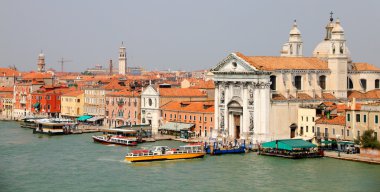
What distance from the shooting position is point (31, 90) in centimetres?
5191

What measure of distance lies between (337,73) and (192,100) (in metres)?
7.90

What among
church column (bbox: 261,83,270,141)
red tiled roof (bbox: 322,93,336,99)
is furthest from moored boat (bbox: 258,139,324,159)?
red tiled roof (bbox: 322,93,336,99)

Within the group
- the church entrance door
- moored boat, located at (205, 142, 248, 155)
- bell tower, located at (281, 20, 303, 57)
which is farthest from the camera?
bell tower, located at (281, 20, 303, 57)

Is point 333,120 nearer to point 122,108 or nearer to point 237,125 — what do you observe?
point 237,125

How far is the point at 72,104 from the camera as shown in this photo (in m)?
47.2

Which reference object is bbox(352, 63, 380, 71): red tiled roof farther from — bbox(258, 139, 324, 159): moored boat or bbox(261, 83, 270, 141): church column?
bbox(258, 139, 324, 159): moored boat

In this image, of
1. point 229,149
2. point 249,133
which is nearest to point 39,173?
Answer: point 229,149

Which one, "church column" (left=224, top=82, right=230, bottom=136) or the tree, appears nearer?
the tree

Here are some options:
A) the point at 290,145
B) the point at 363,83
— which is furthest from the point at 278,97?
the point at 363,83

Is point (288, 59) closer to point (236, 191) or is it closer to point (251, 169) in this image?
point (251, 169)

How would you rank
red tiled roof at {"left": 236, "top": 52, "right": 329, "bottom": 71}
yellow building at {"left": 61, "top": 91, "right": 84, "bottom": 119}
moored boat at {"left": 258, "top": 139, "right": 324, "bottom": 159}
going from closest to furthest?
moored boat at {"left": 258, "top": 139, "right": 324, "bottom": 159} → red tiled roof at {"left": 236, "top": 52, "right": 329, "bottom": 71} → yellow building at {"left": 61, "top": 91, "right": 84, "bottom": 119}

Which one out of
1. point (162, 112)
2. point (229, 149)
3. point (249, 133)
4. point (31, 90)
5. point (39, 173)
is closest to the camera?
point (39, 173)

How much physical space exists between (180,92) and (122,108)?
4.04 meters

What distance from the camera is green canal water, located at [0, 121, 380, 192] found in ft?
70.3
